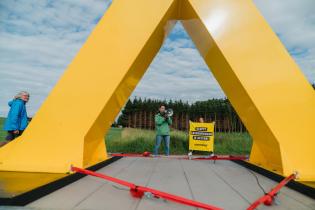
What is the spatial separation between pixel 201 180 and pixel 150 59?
7.17ft

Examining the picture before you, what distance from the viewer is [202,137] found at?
966 cm

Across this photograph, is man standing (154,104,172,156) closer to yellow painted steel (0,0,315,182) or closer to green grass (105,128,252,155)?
green grass (105,128,252,155)

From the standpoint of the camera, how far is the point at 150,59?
14.3 feet

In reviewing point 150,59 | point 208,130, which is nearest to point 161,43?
point 150,59

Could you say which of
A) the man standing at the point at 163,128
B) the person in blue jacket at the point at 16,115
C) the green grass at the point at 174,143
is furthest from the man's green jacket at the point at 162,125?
the person in blue jacket at the point at 16,115

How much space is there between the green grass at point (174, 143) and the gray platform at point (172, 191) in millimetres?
6497

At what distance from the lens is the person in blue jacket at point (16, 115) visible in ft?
16.5

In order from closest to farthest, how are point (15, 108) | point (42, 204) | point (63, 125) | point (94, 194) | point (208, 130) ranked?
1. point (42, 204)
2. point (94, 194)
3. point (63, 125)
4. point (15, 108)
5. point (208, 130)

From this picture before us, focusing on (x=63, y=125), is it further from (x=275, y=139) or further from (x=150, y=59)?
(x=275, y=139)

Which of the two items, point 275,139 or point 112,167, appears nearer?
point 275,139

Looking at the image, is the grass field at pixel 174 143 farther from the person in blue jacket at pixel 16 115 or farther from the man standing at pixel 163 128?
the person in blue jacket at pixel 16 115

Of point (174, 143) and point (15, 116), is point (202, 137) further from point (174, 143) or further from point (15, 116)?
point (15, 116)

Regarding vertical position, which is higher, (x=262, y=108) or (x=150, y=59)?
(x=150, y=59)

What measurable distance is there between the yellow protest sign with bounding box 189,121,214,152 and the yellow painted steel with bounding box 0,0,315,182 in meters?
5.59
